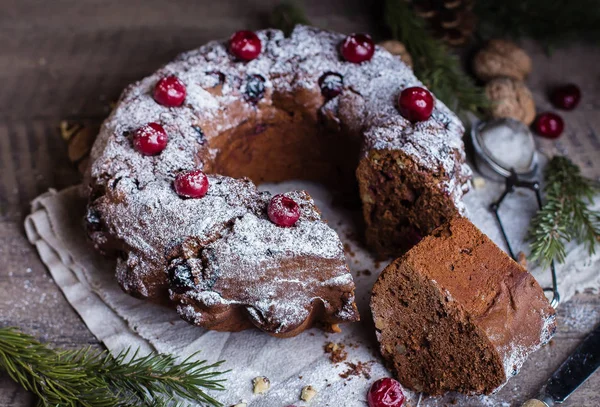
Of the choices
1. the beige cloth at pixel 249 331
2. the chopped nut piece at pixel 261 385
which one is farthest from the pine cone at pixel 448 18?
the chopped nut piece at pixel 261 385

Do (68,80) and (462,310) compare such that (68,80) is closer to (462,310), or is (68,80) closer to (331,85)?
(331,85)

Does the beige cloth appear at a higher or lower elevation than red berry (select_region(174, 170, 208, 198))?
lower

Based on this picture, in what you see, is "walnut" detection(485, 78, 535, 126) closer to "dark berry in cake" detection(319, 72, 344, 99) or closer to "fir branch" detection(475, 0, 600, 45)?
"fir branch" detection(475, 0, 600, 45)

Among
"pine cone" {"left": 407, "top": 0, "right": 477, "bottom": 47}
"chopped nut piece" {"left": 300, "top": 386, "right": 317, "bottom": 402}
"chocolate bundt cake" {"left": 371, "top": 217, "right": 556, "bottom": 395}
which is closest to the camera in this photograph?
"chocolate bundt cake" {"left": 371, "top": 217, "right": 556, "bottom": 395}

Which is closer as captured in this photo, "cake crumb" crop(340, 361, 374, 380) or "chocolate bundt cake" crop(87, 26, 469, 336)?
"chocolate bundt cake" crop(87, 26, 469, 336)

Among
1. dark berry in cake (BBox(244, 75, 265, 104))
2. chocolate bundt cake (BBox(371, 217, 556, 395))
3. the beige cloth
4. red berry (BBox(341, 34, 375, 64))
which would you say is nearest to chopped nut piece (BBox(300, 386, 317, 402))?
the beige cloth

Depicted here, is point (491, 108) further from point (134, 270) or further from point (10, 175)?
point (10, 175)

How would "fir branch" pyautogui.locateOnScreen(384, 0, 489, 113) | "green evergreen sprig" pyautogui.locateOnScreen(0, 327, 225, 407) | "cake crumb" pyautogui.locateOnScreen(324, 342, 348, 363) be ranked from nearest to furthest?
"green evergreen sprig" pyautogui.locateOnScreen(0, 327, 225, 407) < "cake crumb" pyautogui.locateOnScreen(324, 342, 348, 363) < "fir branch" pyautogui.locateOnScreen(384, 0, 489, 113)
